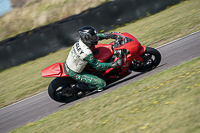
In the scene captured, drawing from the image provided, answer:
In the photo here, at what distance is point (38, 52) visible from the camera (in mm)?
12609

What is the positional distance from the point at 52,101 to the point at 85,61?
208cm

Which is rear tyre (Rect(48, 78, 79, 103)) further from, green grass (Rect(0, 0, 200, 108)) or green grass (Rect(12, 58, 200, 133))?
green grass (Rect(0, 0, 200, 108))

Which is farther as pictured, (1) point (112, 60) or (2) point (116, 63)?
(1) point (112, 60)

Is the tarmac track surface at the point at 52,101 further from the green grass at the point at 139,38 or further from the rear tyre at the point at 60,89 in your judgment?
the green grass at the point at 139,38

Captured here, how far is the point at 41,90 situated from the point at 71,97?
7.68 feet

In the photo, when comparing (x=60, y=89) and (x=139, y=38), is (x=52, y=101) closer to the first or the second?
(x=60, y=89)

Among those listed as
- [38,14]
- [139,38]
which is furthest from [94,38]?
[38,14]

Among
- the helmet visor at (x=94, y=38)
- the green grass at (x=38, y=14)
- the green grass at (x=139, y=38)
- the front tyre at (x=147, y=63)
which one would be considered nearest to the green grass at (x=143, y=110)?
the front tyre at (x=147, y=63)

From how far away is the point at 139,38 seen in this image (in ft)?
34.6

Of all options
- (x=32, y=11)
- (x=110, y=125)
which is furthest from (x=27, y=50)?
(x=110, y=125)

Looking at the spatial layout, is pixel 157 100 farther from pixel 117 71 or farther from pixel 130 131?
pixel 117 71

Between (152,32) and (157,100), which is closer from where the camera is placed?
(157,100)

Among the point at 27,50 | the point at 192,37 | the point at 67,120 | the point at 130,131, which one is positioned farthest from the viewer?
the point at 27,50

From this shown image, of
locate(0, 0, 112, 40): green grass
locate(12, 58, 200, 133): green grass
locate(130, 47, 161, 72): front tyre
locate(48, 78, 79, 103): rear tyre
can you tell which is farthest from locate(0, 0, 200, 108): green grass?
locate(0, 0, 112, 40): green grass
